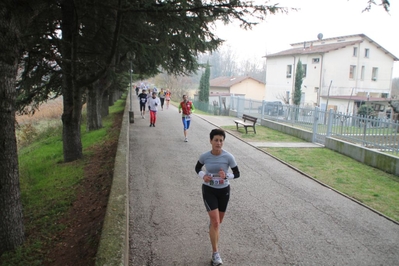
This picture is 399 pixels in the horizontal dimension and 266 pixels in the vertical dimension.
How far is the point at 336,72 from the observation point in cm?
3788

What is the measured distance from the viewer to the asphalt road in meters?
4.55

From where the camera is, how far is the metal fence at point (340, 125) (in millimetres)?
10109

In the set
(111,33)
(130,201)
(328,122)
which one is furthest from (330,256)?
(328,122)

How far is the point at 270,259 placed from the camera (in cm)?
445

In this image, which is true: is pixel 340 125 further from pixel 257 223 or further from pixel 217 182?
pixel 217 182

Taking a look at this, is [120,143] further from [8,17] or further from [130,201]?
[8,17]

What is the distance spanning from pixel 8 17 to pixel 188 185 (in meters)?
4.68

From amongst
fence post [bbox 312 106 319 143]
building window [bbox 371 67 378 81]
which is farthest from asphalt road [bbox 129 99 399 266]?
building window [bbox 371 67 378 81]

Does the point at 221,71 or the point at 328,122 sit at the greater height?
the point at 221,71

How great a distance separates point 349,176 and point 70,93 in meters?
8.03

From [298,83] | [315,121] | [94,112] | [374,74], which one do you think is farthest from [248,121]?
[374,74]

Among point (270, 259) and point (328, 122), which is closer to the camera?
point (270, 259)

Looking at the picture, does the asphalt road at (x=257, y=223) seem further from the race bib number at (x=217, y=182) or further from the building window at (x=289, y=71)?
the building window at (x=289, y=71)

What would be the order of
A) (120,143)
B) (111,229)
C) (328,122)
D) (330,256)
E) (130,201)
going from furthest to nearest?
(328,122)
(120,143)
(130,201)
(330,256)
(111,229)
